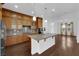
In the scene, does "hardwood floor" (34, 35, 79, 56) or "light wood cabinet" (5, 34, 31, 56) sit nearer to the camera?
"hardwood floor" (34, 35, 79, 56)

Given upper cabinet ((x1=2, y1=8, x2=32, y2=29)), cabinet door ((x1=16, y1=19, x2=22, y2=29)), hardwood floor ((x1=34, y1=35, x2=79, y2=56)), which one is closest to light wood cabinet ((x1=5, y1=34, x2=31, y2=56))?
cabinet door ((x1=16, y1=19, x2=22, y2=29))

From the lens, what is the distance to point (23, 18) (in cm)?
695

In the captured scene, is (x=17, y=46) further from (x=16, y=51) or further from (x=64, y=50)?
(x=64, y=50)

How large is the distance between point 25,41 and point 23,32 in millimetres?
609

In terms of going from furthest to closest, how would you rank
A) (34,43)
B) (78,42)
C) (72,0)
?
1. (78,42)
2. (34,43)
3. (72,0)

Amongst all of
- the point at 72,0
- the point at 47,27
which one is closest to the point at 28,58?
the point at 72,0

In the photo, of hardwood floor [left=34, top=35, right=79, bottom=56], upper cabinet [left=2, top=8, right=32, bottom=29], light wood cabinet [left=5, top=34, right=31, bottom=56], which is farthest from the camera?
upper cabinet [left=2, top=8, right=32, bottom=29]

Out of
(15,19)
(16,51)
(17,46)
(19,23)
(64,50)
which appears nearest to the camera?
(16,51)

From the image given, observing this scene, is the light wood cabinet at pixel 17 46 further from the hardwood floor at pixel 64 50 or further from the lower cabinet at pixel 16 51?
the hardwood floor at pixel 64 50

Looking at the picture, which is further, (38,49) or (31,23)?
(31,23)

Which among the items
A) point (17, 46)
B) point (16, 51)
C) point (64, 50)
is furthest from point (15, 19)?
point (64, 50)

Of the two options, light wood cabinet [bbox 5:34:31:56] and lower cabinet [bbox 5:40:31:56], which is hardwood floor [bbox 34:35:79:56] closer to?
lower cabinet [bbox 5:40:31:56]

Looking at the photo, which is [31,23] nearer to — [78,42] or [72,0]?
[78,42]

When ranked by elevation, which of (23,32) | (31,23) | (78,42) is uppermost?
(31,23)
